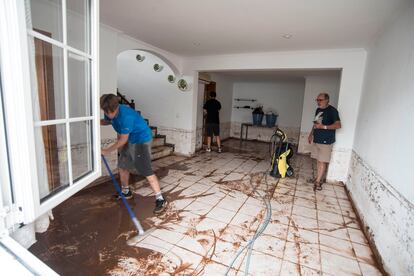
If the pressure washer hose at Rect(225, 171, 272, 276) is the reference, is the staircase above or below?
above

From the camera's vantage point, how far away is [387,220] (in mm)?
1613

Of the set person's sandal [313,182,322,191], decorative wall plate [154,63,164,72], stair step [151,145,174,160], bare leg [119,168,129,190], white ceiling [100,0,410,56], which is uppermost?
white ceiling [100,0,410,56]

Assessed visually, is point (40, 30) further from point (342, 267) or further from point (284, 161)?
point (284, 161)

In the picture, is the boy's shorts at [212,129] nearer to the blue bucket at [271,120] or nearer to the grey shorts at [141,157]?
the blue bucket at [271,120]

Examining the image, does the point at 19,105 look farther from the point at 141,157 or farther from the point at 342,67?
the point at 342,67

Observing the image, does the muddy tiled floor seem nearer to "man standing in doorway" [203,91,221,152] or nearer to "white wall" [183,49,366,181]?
"white wall" [183,49,366,181]

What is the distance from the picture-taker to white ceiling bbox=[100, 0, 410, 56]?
1.93m

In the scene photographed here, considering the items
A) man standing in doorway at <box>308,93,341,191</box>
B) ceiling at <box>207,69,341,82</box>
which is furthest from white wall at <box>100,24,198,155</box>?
man standing in doorway at <box>308,93,341,191</box>

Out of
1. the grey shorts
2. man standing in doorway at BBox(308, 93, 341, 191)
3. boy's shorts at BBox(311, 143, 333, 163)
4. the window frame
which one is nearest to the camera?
the window frame

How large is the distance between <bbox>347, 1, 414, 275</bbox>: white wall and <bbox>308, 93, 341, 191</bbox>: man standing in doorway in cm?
41

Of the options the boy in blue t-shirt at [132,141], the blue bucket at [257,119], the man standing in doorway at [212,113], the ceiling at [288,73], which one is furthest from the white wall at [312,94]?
the boy in blue t-shirt at [132,141]

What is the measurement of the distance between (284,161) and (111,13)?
3.15 m

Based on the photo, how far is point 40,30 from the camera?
0.98 meters

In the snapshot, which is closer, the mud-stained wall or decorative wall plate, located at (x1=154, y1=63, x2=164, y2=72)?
the mud-stained wall
